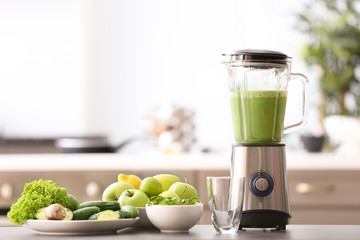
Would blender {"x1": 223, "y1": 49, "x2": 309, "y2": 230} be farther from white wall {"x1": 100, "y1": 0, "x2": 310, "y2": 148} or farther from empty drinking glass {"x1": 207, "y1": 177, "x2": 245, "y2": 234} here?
white wall {"x1": 100, "y1": 0, "x2": 310, "y2": 148}

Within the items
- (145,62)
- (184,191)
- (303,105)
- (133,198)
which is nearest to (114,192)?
(133,198)

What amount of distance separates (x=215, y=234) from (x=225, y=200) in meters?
0.08

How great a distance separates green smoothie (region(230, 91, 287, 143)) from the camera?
1662 millimetres

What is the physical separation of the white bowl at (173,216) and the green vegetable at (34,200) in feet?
0.64

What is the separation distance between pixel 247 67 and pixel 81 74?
2636 millimetres

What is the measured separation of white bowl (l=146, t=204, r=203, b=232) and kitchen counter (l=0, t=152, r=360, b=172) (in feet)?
5.78

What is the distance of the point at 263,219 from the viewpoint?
63.5 inches

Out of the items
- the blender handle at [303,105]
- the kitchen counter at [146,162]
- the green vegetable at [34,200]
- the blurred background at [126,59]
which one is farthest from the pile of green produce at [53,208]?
the blurred background at [126,59]

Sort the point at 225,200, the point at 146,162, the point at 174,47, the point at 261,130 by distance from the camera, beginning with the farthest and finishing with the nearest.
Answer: the point at 174,47, the point at 146,162, the point at 261,130, the point at 225,200

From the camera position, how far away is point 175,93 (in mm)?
4266

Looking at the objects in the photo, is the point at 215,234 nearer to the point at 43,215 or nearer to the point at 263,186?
the point at 263,186

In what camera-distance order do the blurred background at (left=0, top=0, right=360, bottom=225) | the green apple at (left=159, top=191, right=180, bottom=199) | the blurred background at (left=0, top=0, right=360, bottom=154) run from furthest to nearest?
the blurred background at (left=0, top=0, right=360, bottom=154), the blurred background at (left=0, top=0, right=360, bottom=225), the green apple at (left=159, top=191, right=180, bottom=199)

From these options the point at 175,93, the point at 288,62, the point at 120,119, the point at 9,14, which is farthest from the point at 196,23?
the point at 288,62

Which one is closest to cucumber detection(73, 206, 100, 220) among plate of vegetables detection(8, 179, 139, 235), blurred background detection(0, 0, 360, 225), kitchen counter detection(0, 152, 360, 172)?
plate of vegetables detection(8, 179, 139, 235)
